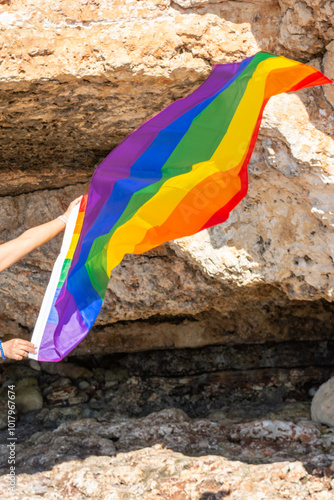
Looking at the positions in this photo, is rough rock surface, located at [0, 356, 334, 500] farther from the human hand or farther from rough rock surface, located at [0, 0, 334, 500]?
the human hand

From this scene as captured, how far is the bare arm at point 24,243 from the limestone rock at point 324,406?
215 cm

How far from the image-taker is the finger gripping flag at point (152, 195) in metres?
2.41

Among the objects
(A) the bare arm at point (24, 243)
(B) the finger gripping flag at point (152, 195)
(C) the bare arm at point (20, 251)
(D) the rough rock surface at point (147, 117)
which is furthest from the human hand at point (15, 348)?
(D) the rough rock surface at point (147, 117)

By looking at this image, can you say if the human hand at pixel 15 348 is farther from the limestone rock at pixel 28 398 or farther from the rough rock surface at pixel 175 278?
the limestone rock at pixel 28 398

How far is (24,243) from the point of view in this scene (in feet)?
8.15

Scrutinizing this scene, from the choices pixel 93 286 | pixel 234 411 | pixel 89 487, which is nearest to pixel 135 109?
pixel 93 286

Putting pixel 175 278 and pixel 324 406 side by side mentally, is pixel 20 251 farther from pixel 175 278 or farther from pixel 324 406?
pixel 324 406

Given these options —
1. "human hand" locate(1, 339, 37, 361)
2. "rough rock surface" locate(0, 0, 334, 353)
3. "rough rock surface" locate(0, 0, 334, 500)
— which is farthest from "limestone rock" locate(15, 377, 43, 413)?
"human hand" locate(1, 339, 37, 361)

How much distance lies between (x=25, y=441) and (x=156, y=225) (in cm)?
213

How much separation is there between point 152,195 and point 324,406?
1.98 meters

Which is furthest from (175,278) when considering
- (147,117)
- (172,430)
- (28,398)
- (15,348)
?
(28,398)

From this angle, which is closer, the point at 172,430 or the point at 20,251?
the point at 20,251

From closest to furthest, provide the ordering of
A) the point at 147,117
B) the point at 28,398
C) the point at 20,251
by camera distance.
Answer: the point at 20,251 → the point at 147,117 → the point at 28,398

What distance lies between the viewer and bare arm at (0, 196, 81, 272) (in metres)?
2.42
